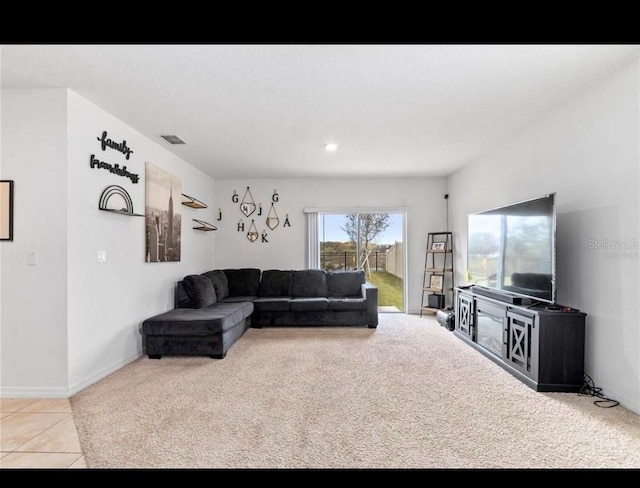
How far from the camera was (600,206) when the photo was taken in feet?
8.29

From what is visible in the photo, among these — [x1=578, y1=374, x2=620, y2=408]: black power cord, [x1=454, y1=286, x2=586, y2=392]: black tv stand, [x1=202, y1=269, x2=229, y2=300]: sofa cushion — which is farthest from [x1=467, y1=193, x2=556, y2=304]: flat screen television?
[x1=202, y1=269, x2=229, y2=300]: sofa cushion

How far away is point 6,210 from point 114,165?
36.2 inches

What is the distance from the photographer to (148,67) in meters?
2.30

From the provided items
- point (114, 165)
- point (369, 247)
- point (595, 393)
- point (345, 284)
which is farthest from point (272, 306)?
point (595, 393)

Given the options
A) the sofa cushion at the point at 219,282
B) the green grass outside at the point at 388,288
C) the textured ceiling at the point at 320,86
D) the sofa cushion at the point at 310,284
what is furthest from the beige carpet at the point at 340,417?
the green grass outside at the point at 388,288

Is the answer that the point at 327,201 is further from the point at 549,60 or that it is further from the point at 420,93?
the point at 549,60

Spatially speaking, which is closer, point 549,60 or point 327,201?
point 549,60

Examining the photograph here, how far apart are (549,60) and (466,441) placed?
256 centimetres

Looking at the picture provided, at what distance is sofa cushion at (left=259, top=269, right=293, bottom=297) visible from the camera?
212 inches

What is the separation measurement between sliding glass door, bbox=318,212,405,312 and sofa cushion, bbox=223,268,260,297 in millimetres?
1308

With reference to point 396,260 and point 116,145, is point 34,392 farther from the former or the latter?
point 396,260

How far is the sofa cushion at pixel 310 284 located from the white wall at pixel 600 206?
3224mm

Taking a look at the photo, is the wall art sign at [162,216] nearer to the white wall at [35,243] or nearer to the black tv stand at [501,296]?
the white wall at [35,243]
